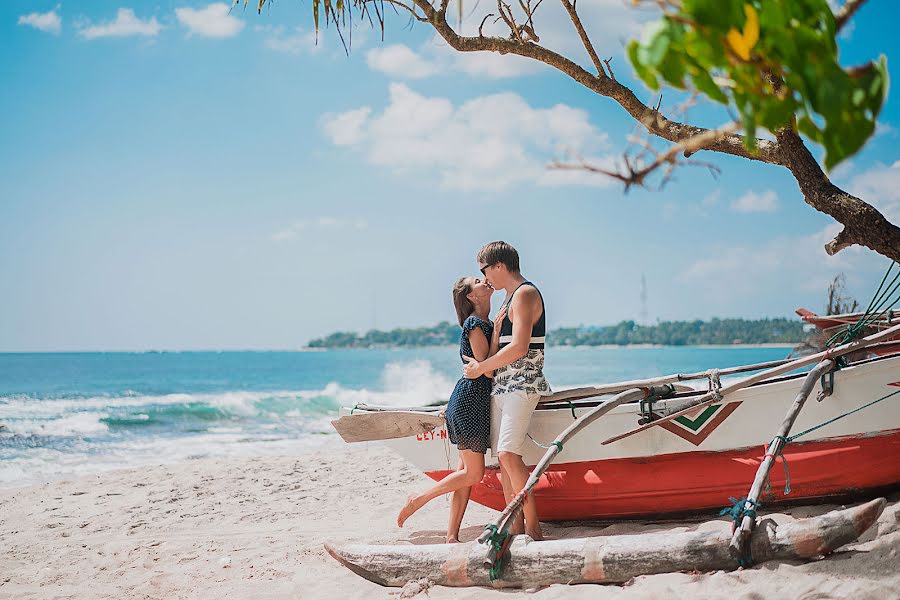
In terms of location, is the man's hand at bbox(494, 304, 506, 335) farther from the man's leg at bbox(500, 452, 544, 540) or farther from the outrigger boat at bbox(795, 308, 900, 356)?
the outrigger boat at bbox(795, 308, 900, 356)

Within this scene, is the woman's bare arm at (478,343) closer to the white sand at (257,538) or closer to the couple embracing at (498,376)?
the couple embracing at (498,376)

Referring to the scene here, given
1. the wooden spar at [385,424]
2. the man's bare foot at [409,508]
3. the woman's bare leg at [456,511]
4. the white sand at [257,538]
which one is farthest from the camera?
the wooden spar at [385,424]

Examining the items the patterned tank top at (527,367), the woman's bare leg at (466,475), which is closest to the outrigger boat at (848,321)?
the patterned tank top at (527,367)

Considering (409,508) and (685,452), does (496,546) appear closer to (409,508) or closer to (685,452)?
(409,508)

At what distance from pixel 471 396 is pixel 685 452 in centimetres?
126

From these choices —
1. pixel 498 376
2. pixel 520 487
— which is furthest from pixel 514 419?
pixel 520 487

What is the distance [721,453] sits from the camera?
405 centimetres

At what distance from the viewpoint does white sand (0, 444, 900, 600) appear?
120 inches

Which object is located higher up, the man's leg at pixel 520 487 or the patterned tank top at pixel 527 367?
the patterned tank top at pixel 527 367

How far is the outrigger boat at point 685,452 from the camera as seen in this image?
11.4ft

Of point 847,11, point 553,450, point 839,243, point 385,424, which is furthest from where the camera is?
point 385,424

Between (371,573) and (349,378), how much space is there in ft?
136

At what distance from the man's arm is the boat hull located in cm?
64

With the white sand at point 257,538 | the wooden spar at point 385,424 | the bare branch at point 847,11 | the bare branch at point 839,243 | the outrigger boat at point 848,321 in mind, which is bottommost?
the white sand at point 257,538
